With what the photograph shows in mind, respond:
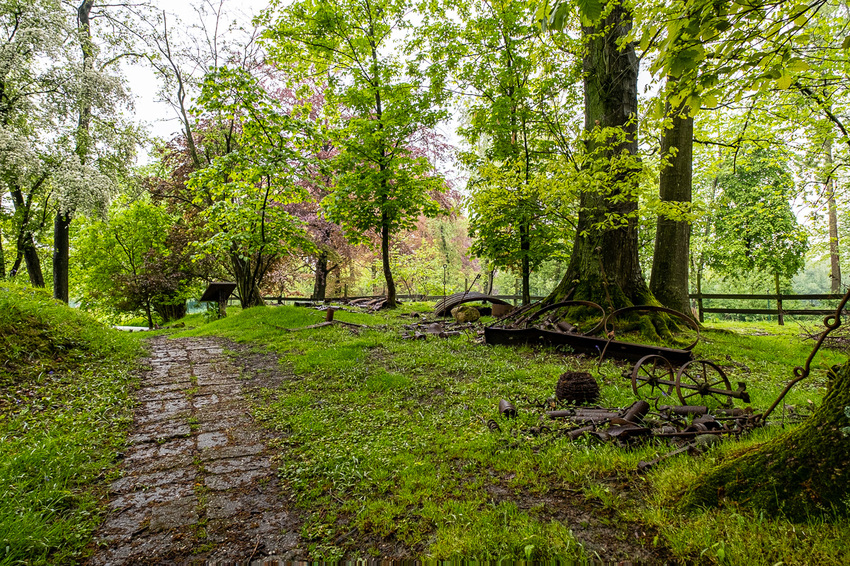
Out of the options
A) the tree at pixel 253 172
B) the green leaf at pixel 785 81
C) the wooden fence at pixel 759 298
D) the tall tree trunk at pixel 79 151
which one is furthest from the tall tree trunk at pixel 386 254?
the green leaf at pixel 785 81

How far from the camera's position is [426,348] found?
22.8 feet

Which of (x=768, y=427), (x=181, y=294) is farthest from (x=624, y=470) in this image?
(x=181, y=294)

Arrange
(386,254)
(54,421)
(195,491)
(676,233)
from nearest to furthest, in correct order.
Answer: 1. (195,491)
2. (54,421)
3. (676,233)
4. (386,254)

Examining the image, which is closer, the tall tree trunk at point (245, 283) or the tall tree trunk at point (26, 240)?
the tall tree trunk at point (245, 283)

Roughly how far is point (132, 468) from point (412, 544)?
2.45m

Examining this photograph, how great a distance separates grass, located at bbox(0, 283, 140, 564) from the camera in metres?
2.12

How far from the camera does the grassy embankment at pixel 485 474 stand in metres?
1.79

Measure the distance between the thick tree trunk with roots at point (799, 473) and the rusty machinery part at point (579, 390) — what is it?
1.81 meters

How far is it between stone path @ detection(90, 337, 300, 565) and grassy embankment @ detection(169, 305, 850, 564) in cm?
21

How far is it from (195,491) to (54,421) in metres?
2.03

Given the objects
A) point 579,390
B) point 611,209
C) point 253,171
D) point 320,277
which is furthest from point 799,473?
point 320,277

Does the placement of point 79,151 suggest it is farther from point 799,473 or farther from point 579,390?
point 799,473

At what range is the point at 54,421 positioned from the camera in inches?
137

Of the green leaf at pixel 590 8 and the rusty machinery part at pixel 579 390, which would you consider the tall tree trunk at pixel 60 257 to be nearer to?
the rusty machinery part at pixel 579 390
